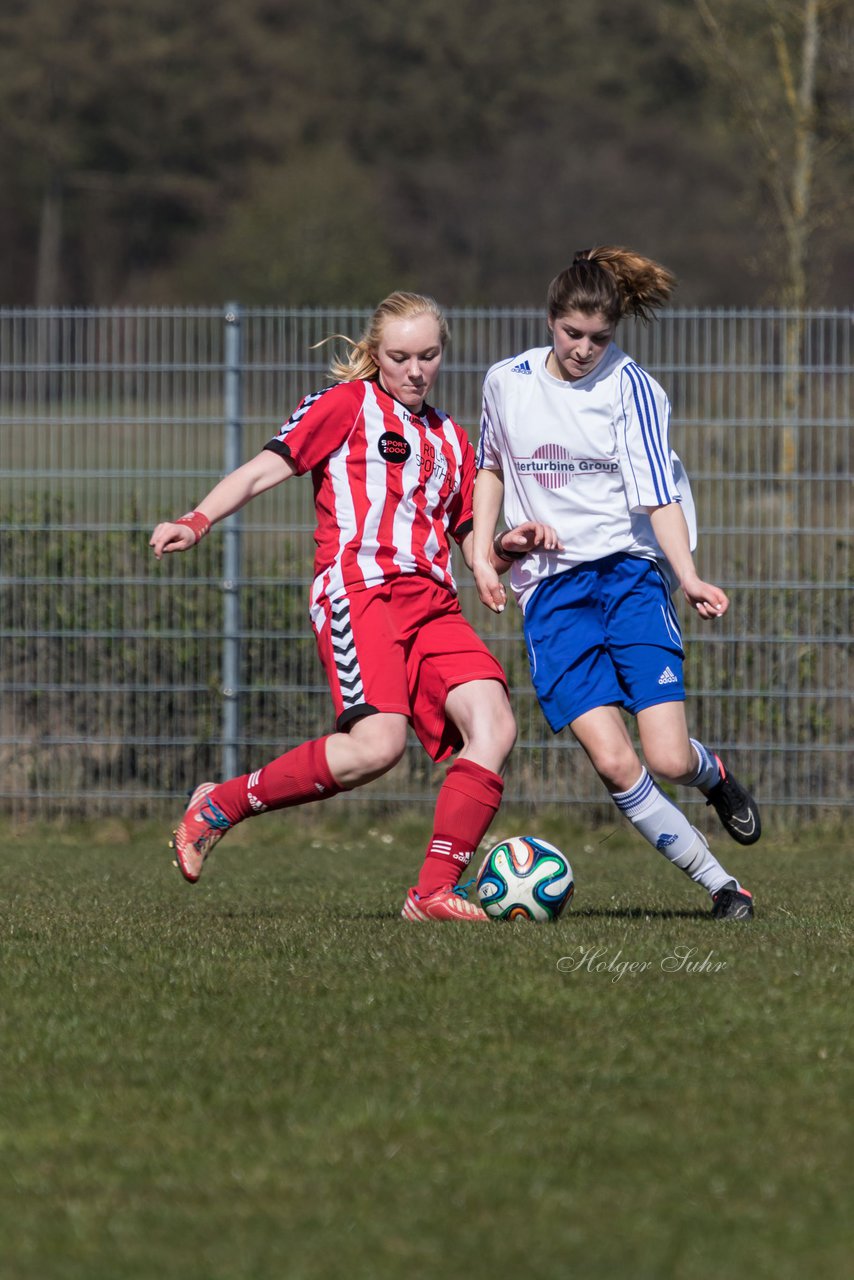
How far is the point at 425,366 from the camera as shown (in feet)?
20.2

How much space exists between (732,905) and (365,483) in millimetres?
1816

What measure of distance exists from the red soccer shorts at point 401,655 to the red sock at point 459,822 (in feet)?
0.47

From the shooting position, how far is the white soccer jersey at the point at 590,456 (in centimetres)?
592

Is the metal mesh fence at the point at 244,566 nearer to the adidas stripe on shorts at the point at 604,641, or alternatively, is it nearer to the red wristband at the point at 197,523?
the adidas stripe on shorts at the point at 604,641

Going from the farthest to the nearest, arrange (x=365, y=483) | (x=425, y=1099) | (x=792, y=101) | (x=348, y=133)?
(x=348, y=133)
(x=792, y=101)
(x=365, y=483)
(x=425, y=1099)

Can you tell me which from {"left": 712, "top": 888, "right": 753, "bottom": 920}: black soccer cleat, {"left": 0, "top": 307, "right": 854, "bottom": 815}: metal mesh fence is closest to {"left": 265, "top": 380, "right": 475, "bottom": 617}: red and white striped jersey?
{"left": 712, "top": 888, "right": 753, "bottom": 920}: black soccer cleat

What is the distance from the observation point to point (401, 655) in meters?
6.05

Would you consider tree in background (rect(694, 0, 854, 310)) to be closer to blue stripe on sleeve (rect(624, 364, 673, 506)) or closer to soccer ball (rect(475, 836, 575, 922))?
blue stripe on sleeve (rect(624, 364, 673, 506))

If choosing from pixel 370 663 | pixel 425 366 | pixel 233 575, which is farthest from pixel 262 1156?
pixel 233 575

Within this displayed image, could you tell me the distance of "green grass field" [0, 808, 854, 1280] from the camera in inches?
115

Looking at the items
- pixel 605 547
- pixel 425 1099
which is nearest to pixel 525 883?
pixel 605 547

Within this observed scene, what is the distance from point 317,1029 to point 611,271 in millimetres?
2842

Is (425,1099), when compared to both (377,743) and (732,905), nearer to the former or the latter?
(377,743)

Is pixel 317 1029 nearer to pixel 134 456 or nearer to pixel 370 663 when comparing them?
pixel 370 663
